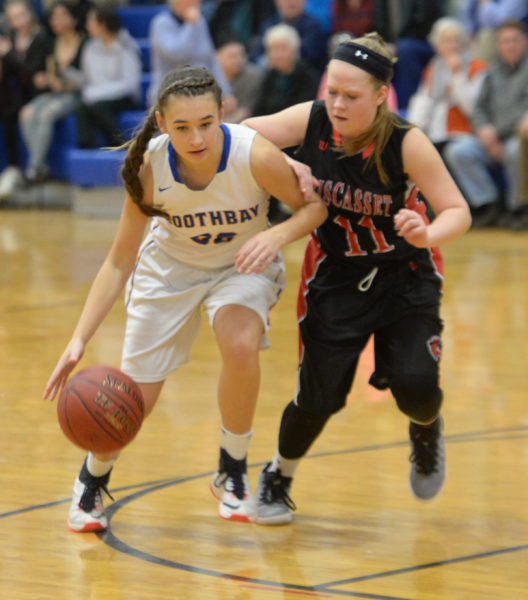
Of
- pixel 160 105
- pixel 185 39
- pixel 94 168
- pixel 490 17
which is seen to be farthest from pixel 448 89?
pixel 160 105

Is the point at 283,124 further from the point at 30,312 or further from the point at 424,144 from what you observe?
the point at 30,312

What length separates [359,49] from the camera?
317cm

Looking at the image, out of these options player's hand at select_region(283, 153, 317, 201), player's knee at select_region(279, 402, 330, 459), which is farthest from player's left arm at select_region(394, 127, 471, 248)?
player's knee at select_region(279, 402, 330, 459)

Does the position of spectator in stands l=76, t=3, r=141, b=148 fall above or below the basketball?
below

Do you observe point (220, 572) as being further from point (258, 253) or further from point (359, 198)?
point (359, 198)

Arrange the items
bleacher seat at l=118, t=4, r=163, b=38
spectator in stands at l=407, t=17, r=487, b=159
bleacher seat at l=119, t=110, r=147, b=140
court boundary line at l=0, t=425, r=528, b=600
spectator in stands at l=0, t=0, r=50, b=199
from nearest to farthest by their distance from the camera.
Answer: court boundary line at l=0, t=425, r=528, b=600 < spectator in stands at l=407, t=17, r=487, b=159 < bleacher seat at l=119, t=110, r=147, b=140 < spectator in stands at l=0, t=0, r=50, b=199 < bleacher seat at l=118, t=4, r=163, b=38

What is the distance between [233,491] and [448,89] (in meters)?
7.20

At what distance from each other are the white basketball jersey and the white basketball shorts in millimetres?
60

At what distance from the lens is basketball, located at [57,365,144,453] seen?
3.03 meters

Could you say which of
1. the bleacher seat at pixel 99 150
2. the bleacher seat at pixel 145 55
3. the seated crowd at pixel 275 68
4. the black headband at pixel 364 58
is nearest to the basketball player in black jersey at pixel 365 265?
the black headband at pixel 364 58

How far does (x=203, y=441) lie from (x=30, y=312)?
2624 millimetres

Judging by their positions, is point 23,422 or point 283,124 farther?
point 23,422

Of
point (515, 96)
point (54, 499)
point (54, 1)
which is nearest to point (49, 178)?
point (54, 1)

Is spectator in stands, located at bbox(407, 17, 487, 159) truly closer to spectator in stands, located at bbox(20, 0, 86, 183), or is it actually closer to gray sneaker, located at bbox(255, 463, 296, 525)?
spectator in stands, located at bbox(20, 0, 86, 183)
